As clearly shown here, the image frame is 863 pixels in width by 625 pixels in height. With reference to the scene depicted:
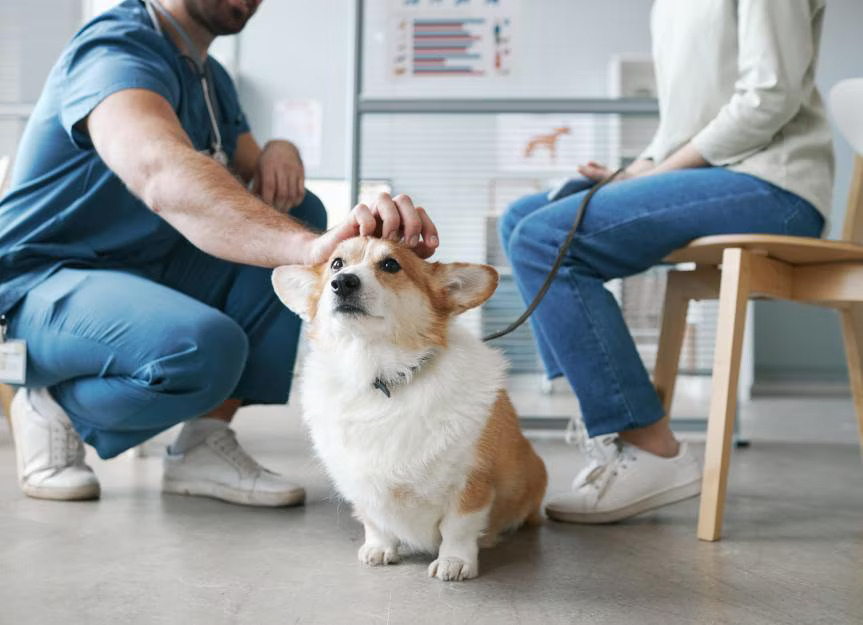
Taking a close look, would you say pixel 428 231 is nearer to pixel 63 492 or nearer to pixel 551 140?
pixel 63 492

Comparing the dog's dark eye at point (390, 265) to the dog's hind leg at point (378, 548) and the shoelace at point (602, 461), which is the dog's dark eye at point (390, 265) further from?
the shoelace at point (602, 461)

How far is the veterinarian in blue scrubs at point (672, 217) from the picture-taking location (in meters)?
1.60

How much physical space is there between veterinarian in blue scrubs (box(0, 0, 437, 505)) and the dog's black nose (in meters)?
0.16

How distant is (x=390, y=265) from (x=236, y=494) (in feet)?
2.57

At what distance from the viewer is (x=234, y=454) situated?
189cm

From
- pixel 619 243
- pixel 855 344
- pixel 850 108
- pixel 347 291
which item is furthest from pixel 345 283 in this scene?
pixel 855 344

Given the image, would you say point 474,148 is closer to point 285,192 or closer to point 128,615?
point 285,192

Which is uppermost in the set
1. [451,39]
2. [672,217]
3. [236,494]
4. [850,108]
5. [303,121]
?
[451,39]

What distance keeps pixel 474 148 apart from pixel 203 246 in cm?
193

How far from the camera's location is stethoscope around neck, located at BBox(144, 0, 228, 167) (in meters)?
1.90

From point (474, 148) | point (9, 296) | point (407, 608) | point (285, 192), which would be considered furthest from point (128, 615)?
point (474, 148)

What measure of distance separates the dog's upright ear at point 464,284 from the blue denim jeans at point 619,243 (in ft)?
1.21

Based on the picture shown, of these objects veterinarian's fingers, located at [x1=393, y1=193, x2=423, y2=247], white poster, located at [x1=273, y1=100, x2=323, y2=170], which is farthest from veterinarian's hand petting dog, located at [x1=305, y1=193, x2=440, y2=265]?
white poster, located at [x1=273, y1=100, x2=323, y2=170]

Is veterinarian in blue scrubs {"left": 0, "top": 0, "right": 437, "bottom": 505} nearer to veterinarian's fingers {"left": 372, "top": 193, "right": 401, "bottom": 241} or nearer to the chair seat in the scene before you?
veterinarian's fingers {"left": 372, "top": 193, "right": 401, "bottom": 241}
